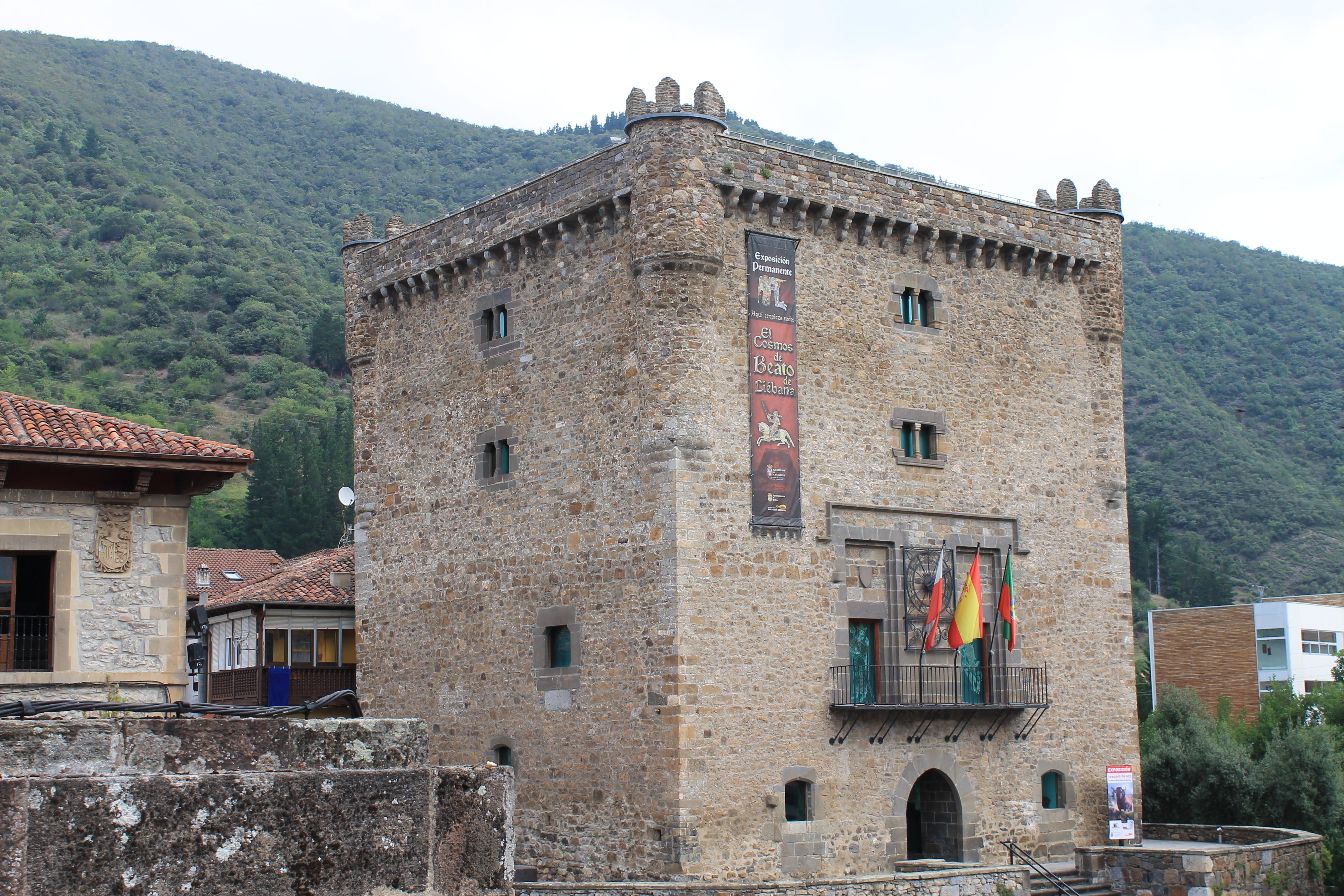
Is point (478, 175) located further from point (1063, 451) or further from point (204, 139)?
point (1063, 451)

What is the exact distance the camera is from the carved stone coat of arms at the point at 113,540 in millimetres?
16266

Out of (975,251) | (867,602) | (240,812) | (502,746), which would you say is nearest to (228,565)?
(502,746)

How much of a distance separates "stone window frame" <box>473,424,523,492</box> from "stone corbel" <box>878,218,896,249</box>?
300 inches

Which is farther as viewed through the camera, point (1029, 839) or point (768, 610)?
point (1029, 839)

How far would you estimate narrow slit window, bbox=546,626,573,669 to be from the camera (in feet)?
82.5

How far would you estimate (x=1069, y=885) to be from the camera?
26.5 metres

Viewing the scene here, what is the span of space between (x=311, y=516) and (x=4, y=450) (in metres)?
51.8

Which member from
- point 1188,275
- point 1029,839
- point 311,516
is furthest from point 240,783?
point 1188,275

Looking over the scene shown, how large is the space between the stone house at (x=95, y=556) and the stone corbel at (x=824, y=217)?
12.5m

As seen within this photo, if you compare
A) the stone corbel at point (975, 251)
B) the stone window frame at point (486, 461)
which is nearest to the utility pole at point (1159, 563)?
the stone corbel at point (975, 251)

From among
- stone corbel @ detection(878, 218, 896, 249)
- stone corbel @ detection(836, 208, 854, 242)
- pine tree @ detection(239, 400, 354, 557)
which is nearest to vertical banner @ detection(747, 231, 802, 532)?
stone corbel @ detection(836, 208, 854, 242)

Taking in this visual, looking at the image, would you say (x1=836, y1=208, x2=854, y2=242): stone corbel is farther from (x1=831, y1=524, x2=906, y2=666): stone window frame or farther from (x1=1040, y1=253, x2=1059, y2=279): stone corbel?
(x1=831, y1=524, x2=906, y2=666): stone window frame

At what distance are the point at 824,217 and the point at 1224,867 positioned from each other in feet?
45.4

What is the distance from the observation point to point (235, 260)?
303 feet
